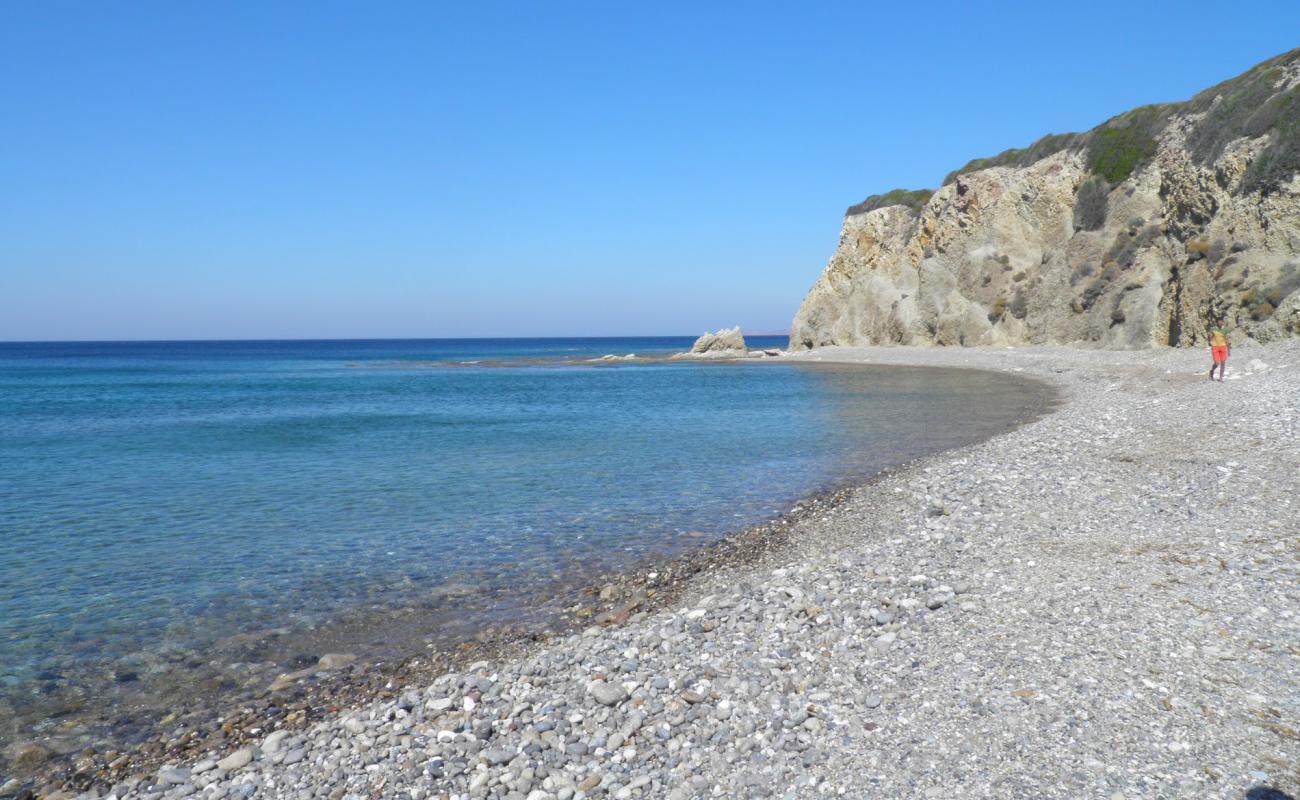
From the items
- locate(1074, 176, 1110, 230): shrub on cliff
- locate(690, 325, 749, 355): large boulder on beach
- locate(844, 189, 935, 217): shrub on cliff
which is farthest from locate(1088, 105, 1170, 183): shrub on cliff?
locate(690, 325, 749, 355): large boulder on beach

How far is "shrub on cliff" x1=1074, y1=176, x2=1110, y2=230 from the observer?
49750 mm

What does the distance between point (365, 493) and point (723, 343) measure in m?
72.3

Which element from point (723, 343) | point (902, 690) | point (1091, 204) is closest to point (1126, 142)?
point (1091, 204)

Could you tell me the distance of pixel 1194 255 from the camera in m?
38.1

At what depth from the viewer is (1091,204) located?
5078 centimetres

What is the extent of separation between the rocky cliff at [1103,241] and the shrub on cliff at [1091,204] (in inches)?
4.0

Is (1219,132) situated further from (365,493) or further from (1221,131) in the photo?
(365,493)

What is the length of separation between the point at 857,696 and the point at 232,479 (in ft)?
56.1

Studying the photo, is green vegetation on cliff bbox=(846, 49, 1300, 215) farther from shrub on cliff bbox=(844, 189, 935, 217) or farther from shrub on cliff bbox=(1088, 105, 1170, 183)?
shrub on cliff bbox=(844, 189, 935, 217)

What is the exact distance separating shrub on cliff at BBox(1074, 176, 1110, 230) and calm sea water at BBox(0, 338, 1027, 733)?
18.4m

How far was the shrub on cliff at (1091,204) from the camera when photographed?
49750 mm

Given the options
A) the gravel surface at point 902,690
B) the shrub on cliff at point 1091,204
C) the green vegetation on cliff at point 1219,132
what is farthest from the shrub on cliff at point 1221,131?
the gravel surface at point 902,690

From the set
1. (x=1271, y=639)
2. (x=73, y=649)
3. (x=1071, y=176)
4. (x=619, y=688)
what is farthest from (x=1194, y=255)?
(x=73, y=649)

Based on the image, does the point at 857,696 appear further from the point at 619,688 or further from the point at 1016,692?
the point at 619,688
